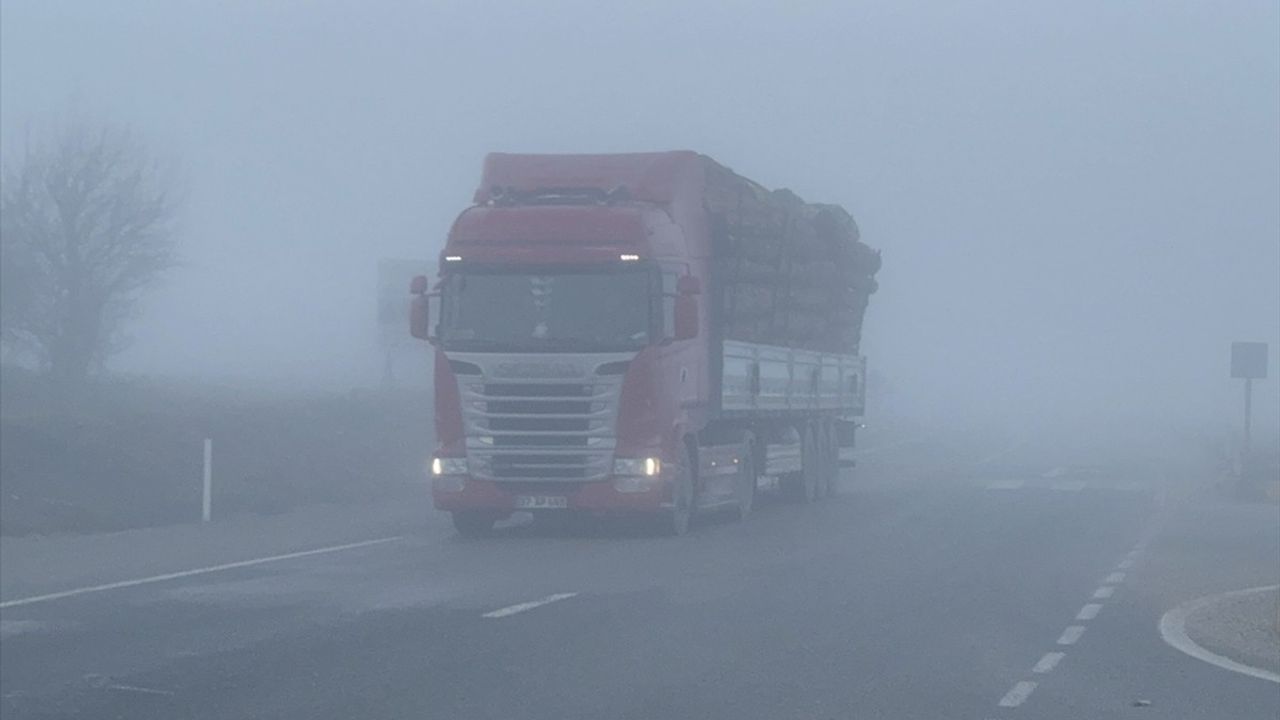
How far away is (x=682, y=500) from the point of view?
76.7 feet

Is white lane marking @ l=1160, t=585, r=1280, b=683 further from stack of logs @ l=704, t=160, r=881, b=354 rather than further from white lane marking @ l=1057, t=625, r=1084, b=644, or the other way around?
stack of logs @ l=704, t=160, r=881, b=354

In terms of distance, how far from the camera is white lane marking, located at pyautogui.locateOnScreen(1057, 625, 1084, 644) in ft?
48.1

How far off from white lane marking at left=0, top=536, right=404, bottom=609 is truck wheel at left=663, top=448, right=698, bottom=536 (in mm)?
3264

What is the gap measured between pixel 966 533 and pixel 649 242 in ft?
21.5

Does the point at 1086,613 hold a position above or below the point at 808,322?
below

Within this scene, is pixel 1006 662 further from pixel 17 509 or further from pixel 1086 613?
pixel 17 509

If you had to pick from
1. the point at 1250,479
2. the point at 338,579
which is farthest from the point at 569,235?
the point at 1250,479

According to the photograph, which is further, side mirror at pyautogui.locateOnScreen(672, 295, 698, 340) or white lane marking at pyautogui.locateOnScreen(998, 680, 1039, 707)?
side mirror at pyautogui.locateOnScreen(672, 295, 698, 340)

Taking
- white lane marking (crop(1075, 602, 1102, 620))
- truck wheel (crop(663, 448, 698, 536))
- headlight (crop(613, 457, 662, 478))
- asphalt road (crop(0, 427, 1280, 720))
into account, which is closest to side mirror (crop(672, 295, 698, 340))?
headlight (crop(613, 457, 662, 478))

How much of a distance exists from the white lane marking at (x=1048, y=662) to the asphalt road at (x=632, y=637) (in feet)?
0.16

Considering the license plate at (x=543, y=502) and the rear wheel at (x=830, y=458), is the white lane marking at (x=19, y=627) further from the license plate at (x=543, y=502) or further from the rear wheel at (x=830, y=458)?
the rear wheel at (x=830, y=458)

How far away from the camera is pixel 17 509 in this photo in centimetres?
2486

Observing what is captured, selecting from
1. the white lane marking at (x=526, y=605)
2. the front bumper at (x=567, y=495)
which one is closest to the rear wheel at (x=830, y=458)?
the front bumper at (x=567, y=495)

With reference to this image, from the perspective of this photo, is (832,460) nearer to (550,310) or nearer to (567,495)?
(567,495)
